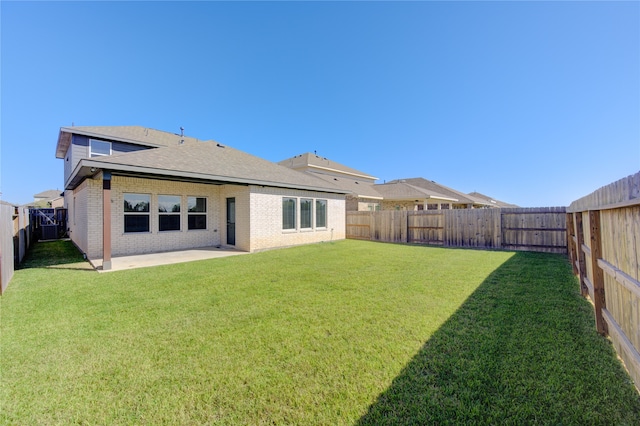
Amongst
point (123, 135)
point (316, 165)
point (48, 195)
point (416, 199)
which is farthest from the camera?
point (48, 195)

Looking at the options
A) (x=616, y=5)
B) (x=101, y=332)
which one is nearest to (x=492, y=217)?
(x=616, y=5)

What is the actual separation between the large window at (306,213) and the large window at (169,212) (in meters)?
5.43

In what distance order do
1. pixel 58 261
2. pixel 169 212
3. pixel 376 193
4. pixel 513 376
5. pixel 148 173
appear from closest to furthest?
1. pixel 513 376
2. pixel 148 173
3. pixel 58 261
4. pixel 169 212
5. pixel 376 193

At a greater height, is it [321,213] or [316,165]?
[316,165]

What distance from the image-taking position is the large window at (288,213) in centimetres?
1201

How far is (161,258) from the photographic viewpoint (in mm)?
9062

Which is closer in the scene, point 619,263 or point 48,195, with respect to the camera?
point 619,263

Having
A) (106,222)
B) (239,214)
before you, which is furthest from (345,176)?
(106,222)

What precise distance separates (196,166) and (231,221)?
3092mm

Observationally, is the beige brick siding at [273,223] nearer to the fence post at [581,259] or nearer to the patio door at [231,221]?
the patio door at [231,221]

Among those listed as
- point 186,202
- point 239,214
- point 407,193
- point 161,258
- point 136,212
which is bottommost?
point 161,258

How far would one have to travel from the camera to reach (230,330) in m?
3.57

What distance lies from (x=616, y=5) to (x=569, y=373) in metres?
10.7

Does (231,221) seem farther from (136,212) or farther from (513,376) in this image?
(513,376)
